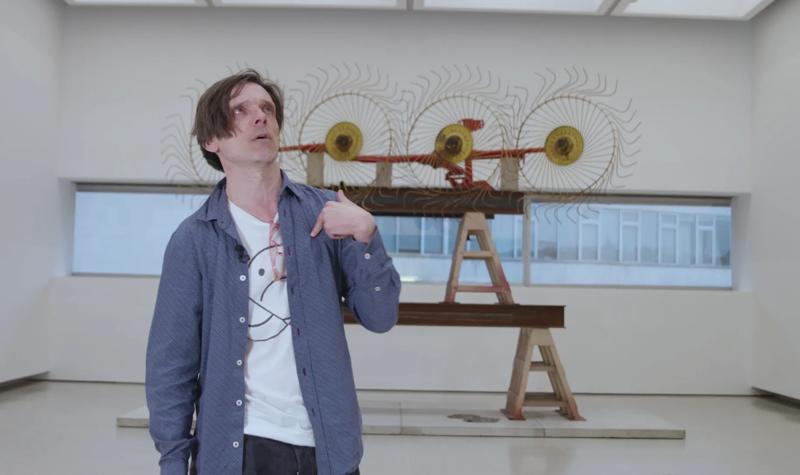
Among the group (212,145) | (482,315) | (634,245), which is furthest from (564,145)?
(212,145)

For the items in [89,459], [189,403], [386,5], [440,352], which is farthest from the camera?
[440,352]

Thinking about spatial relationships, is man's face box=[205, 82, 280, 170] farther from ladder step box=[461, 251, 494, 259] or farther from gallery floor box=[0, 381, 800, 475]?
ladder step box=[461, 251, 494, 259]

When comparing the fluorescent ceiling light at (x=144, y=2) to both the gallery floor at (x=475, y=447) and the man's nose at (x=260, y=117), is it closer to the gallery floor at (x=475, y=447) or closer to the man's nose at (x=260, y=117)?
the gallery floor at (x=475, y=447)

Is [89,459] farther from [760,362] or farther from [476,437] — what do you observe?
[760,362]

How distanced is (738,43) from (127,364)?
620 cm

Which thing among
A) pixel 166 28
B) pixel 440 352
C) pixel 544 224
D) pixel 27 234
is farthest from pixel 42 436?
pixel 544 224

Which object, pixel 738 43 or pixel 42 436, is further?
pixel 738 43

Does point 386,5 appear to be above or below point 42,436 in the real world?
above

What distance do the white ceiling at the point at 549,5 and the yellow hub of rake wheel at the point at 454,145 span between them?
1.72m

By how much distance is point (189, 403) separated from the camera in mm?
1640

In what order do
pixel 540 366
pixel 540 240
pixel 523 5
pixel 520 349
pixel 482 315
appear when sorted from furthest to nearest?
pixel 540 240 < pixel 523 5 < pixel 520 349 < pixel 540 366 < pixel 482 315

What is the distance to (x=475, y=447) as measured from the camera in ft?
16.5

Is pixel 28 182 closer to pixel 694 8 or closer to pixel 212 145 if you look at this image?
pixel 694 8

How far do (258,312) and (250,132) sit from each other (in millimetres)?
340
